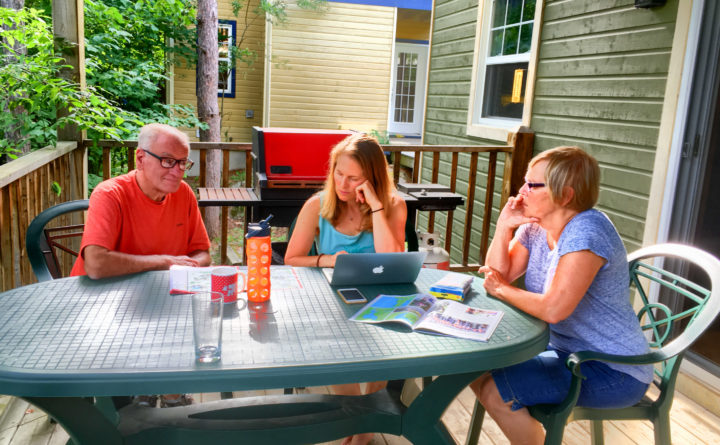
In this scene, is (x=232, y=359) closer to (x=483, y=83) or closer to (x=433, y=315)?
(x=433, y=315)

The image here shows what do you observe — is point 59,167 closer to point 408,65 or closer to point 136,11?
point 136,11

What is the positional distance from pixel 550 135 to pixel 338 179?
2465 millimetres

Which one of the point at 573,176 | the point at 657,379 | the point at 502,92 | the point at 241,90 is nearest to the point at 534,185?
the point at 573,176

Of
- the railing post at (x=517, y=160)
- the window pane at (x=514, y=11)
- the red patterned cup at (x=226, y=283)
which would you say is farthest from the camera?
the window pane at (x=514, y=11)

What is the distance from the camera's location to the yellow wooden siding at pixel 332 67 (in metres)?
11.0

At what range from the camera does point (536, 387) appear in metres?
1.68

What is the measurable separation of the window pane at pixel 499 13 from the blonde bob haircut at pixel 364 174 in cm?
341

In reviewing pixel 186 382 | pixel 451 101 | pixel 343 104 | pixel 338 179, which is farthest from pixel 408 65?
pixel 186 382

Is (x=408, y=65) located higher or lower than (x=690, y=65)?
higher

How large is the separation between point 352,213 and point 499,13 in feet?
11.9

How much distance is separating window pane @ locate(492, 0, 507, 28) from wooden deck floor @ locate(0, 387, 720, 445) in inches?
145

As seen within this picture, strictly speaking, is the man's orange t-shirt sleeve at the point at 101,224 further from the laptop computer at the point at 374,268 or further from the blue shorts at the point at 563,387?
the blue shorts at the point at 563,387

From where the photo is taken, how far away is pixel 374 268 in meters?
1.82

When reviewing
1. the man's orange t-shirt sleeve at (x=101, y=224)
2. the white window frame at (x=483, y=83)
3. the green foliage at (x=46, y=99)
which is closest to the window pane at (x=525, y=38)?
the white window frame at (x=483, y=83)
